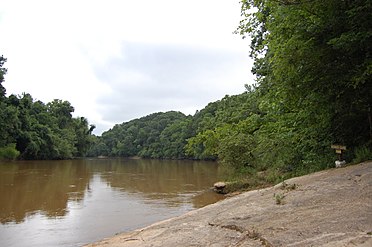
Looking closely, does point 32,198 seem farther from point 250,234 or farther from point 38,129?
point 38,129

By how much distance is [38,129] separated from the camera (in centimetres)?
6431

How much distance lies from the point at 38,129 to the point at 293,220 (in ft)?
212

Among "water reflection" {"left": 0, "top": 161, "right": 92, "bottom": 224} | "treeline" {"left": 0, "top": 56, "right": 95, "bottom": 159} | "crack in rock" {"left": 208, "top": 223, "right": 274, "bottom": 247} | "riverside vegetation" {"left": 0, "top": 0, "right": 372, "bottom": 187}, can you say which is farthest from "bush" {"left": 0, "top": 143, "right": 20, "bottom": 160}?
"crack in rock" {"left": 208, "top": 223, "right": 274, "bottom": 247}

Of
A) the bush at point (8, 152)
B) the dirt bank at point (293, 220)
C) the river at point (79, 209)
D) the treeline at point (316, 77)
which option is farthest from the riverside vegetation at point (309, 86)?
the bush at point (8, 152)

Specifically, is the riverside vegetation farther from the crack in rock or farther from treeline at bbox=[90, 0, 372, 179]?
the crack in rock

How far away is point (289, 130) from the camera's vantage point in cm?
1379

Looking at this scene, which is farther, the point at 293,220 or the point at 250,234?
the point at 293,220

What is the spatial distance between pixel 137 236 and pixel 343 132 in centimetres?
702

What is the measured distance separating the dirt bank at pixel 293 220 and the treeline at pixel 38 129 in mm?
49114

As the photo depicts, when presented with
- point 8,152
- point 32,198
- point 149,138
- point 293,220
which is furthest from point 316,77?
point 149,138

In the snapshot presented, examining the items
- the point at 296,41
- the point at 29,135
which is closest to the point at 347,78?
the point at 296,41

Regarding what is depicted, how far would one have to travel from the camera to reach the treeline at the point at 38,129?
52.1 m

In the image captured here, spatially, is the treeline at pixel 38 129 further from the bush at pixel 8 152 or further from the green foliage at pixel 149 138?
the green foliage at pixel 149 138

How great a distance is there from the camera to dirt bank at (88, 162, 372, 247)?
4.87 m
